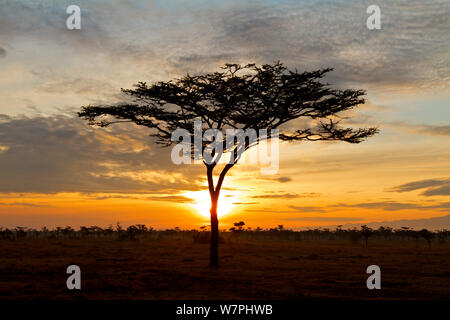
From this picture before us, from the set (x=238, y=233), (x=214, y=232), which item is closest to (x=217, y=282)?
(x=214, y=232)

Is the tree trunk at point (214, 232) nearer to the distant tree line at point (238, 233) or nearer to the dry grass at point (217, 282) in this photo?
the dry grass at point (217, 282)

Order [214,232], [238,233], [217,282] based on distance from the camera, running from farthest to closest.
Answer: [238,233], [214,232], [217,282]

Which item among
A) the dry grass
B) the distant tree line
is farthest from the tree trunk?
the distant tree line

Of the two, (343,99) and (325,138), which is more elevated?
(343,99)

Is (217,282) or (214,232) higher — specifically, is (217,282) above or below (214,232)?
below

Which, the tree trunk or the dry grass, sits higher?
the tree trunk

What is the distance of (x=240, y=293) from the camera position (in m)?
14.6

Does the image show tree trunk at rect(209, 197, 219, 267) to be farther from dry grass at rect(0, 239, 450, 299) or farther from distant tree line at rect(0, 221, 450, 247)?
distant tree line at rect(0, 221, 450, 247)

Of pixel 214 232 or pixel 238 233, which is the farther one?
pixel 238 233

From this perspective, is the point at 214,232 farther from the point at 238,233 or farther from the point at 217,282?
the point at 238,233
